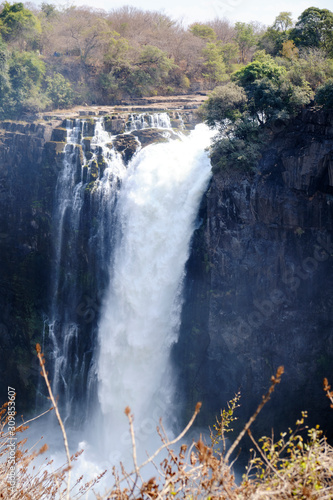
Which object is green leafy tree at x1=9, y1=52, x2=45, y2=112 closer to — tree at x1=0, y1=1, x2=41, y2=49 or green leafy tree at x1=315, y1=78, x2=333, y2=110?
tree at x1=0, y1=1, x2=41, y2=49

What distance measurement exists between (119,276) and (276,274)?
6.69 m

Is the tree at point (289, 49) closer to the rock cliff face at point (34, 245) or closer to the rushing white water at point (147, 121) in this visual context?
the rushing white water at point (147, 121)

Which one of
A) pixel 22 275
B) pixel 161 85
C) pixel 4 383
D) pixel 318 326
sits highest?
pixel 161 85

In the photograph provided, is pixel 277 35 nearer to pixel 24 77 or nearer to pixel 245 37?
pixel 245 37

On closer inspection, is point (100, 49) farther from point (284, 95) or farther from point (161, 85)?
point (284, 95)

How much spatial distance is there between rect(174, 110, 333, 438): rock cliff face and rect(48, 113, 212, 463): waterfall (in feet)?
5.53

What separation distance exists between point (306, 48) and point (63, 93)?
1490cm

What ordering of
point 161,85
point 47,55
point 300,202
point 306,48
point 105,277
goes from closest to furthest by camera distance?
1. point 300,202
2. point 105,277
3. point 306,48
4. point 161,85
5. point 47,55

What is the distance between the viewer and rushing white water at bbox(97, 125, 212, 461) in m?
16.0

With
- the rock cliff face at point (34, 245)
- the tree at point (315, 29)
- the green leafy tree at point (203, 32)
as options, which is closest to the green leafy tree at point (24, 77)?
the rock cliff face at point (34, 245)

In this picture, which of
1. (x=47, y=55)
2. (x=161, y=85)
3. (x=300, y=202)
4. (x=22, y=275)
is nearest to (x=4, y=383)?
(x=22, y=275)

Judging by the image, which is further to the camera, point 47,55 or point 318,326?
point 47,55

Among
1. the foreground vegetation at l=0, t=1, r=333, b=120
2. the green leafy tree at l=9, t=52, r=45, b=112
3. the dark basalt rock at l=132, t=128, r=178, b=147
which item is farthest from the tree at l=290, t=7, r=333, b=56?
the green leafy tree at l=9, t=52, r=45, b=112

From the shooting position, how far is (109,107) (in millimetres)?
24859
